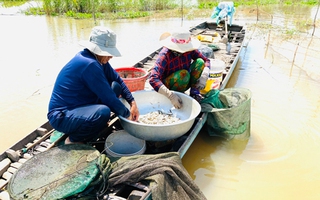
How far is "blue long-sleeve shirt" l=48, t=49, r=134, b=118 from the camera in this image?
2.02 meters

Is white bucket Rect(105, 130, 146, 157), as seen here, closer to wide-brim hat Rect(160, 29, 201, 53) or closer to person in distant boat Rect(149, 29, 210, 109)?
person in distant boat Rect(149, 29, 210, 109)

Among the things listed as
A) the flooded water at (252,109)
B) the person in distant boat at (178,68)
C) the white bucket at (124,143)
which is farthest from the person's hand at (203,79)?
the white bucket at (124,143)

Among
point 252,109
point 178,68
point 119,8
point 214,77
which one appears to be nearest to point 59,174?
point 178,68

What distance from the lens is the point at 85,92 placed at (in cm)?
214

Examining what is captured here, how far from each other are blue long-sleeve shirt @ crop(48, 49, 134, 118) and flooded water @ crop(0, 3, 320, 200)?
1.37 m

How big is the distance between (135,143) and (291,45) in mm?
6567

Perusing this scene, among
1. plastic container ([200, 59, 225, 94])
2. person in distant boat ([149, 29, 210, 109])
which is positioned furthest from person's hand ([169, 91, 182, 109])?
plastic container ([200, 59, 225, 94])

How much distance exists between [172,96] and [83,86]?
0.89 meters

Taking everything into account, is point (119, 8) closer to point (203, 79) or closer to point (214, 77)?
point (214, 77)

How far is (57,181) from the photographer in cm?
169

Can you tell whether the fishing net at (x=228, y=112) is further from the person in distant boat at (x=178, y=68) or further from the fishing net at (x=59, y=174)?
the fishing net at (x=59, y=174)

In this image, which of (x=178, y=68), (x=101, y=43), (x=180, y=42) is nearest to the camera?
(x=101, y=43)

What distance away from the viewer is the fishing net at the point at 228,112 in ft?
9.60

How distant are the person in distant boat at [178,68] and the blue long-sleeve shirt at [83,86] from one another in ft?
1.88
